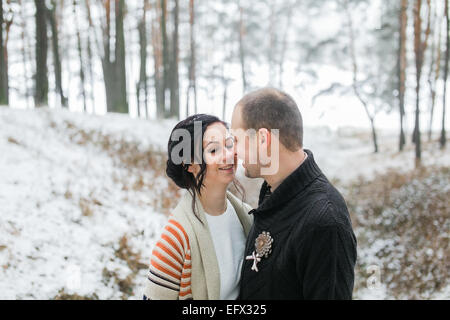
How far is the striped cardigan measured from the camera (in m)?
2.01

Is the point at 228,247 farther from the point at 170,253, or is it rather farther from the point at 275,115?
the point at 275,115

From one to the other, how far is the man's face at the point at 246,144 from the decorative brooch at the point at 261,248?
1.12 ft

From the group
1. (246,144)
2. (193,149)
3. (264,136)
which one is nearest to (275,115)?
(264,136)

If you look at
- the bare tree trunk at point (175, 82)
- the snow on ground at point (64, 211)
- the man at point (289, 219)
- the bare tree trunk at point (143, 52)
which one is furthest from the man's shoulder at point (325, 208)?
the bare tree trunk at point (143, 52)

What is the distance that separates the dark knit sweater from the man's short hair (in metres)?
0.18

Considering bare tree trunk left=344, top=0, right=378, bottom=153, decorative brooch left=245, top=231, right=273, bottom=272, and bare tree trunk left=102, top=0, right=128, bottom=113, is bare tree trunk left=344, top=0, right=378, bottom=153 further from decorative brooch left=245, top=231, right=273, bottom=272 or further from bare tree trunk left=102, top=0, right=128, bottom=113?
decorative brooch left=245, top=231, right=273, bottom=272

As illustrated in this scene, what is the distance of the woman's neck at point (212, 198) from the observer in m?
2.26

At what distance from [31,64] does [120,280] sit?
2225cm

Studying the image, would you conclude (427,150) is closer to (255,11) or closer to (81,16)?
(255,11)

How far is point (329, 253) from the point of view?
1.59 meters

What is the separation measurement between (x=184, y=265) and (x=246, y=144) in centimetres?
78

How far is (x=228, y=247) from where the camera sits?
219 cm

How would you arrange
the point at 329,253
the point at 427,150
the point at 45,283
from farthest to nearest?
1. the point at 427,150
2. the point at 45,283
3. the point at 329,253

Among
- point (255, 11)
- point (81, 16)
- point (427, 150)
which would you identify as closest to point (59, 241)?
point (427, 150)
